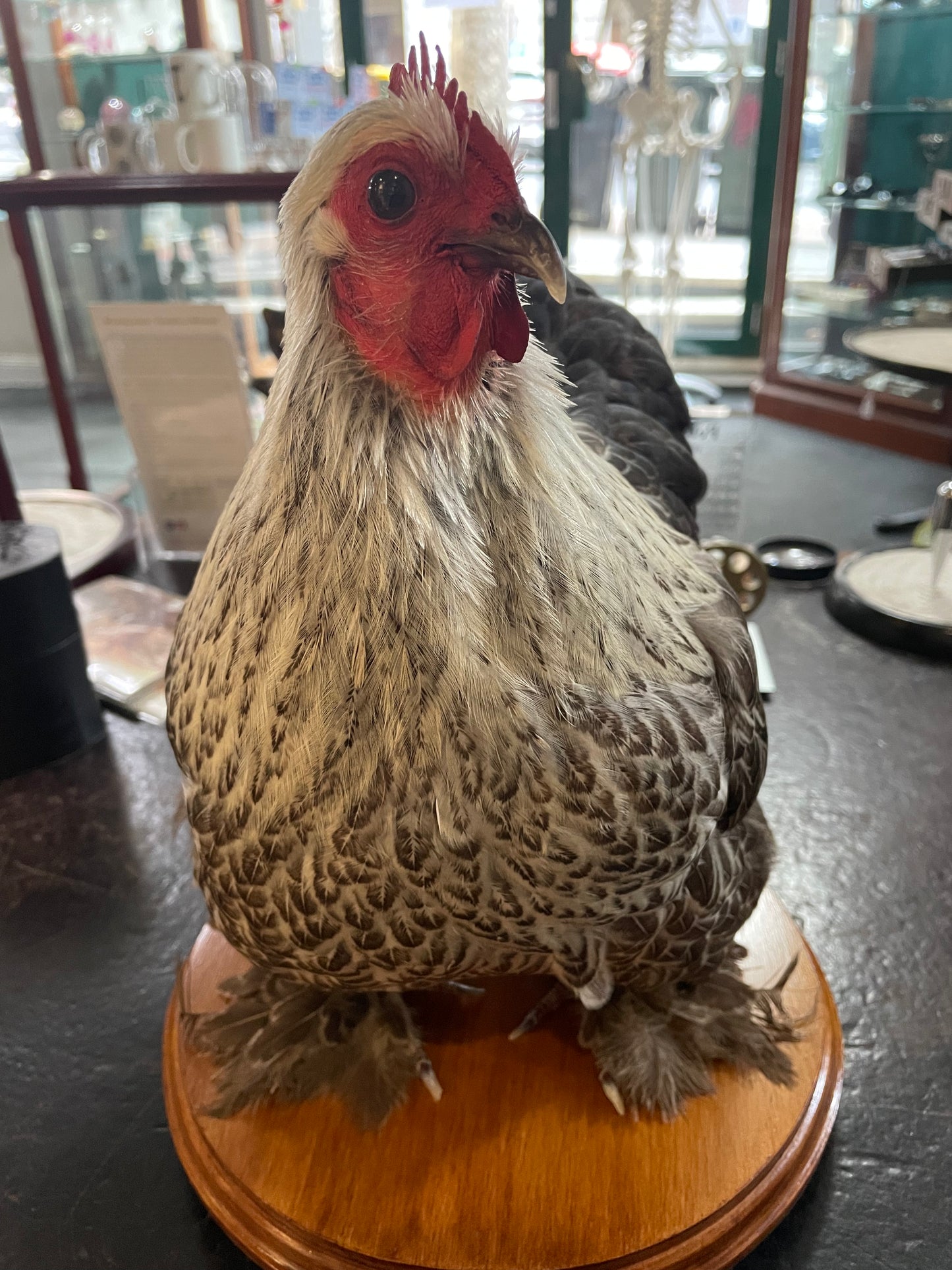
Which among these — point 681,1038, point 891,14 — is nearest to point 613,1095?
point 681,1038

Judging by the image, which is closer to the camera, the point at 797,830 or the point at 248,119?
the point at 797,830

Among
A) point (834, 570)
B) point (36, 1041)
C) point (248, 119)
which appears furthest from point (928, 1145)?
point (248, 119)

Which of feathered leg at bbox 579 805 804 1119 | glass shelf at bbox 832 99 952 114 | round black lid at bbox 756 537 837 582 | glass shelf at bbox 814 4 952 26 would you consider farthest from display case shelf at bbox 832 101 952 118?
feathered leg at bbox 579 805 804 1119

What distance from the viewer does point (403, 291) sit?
497 mm

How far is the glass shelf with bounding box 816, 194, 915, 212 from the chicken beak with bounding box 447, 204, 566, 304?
2.58 m

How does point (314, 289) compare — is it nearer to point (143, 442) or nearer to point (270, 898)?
point (270, 898)

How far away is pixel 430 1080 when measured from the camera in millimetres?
733

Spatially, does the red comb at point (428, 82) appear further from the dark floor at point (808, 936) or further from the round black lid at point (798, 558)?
the round black lid at point (798, 558)

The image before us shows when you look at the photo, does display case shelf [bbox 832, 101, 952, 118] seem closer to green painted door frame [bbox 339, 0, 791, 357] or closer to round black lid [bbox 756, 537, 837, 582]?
green painted door frame [bbox 339, 0, 791, 357]

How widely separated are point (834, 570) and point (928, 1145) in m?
1.05

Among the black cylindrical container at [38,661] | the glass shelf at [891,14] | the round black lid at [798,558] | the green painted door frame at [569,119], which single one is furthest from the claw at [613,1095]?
the glass shelf at [891,14]

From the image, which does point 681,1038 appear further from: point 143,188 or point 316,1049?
point 143,188

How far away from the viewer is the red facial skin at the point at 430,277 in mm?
480

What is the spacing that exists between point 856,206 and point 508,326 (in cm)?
268
